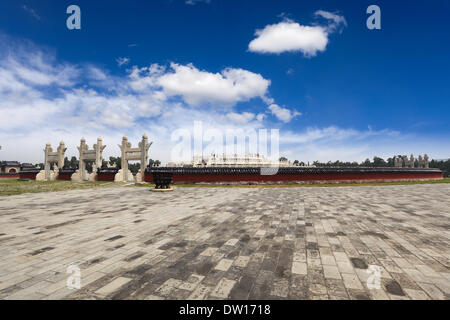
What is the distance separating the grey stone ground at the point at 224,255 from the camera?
3.02 meters

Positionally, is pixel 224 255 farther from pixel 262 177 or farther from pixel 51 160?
pixel 51 160

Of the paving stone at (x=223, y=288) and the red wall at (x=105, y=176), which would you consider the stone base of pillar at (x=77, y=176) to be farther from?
the paving stone at (x=223, y=288)

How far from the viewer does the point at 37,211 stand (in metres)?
8.31

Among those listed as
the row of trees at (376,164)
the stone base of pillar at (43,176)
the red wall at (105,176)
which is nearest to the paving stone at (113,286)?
the red wall at (105,176)

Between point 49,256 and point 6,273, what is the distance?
69 cm

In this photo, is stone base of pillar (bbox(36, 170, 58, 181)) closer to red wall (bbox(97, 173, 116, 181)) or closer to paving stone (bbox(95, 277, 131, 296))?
red wall (bbox(97, 173, 116, 181))

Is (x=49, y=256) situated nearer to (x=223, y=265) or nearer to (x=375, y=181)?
(x=223, y=265)

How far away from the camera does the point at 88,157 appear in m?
28.0

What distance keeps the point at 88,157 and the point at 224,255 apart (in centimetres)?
3065

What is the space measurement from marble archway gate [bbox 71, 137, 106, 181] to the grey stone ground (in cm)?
2188

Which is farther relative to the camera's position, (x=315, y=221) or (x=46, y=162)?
(x=46, y=162)

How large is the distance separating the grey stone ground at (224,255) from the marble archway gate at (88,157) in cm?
2188

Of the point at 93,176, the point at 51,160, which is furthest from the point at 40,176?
the point at 93,176
